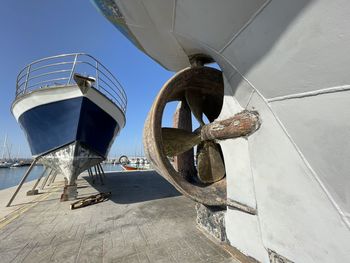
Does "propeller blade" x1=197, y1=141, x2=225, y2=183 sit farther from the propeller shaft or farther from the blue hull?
the blue hull

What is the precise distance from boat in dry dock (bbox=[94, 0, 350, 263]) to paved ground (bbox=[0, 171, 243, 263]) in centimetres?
53

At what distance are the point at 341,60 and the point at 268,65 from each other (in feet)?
1.68

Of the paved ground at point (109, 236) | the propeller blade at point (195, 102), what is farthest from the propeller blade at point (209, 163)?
the paved ground at point (109, 236)

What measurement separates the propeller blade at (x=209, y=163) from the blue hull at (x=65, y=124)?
3.65 meters

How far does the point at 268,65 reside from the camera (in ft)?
5.16

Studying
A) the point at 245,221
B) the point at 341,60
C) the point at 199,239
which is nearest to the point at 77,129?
the point at 199,239

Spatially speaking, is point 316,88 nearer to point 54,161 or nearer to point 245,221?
point 245,221

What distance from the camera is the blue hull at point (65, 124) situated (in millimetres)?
5371

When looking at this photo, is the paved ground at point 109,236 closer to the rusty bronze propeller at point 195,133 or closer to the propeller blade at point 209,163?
the rusty bronze propeller at point 195,133

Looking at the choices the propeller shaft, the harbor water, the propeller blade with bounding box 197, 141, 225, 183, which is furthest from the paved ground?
the harbor water

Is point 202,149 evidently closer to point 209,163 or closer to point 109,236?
point 209,163

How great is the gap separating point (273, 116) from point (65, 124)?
5.29 metres

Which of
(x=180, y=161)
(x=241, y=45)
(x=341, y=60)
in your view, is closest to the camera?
(x=341, y=60)

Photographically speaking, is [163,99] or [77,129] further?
[77,129]
